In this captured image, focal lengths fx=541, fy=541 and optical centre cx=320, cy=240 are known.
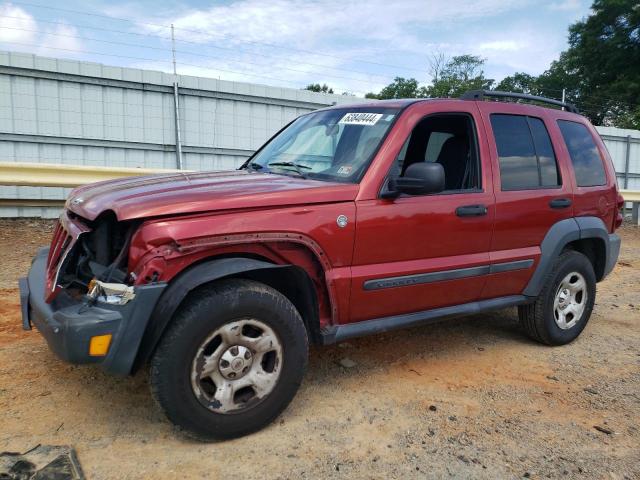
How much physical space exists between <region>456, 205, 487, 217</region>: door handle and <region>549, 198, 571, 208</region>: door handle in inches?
31.3

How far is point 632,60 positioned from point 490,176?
38.4 m

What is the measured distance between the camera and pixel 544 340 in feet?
14.9

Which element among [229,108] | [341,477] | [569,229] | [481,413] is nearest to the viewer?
[341,477]

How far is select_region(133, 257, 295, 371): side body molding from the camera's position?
2652mm

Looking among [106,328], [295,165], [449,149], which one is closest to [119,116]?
[295,165]

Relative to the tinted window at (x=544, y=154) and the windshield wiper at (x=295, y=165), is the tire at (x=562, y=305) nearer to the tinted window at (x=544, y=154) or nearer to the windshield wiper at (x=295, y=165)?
the tinted window at (x=544, y=154)

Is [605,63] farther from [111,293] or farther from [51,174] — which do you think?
[111,293]

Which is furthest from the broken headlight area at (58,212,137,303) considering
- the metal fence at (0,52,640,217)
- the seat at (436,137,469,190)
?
the metal fence at (0,52,640,217)

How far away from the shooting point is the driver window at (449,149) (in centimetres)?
398

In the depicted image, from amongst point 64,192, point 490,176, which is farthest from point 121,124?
point 490,176

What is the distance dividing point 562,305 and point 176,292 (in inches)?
132

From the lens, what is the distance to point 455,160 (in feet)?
13.8

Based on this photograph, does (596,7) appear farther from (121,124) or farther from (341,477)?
(341,477)

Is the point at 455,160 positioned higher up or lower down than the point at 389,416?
higher up
